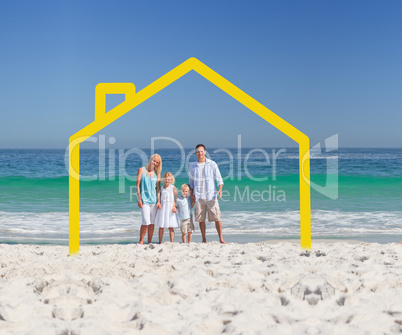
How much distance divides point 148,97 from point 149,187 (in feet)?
6.40

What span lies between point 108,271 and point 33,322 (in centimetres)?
127

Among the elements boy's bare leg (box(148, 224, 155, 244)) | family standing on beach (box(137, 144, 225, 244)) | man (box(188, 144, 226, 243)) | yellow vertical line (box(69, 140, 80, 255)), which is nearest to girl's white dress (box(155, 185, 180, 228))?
family standing on beach (box(137, 144, 225, 244))

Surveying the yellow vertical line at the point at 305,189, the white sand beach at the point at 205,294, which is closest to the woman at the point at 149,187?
the white sand beach at the point at 205,294

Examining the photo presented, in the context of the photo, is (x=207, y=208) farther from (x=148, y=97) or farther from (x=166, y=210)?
(x=148, y=97)

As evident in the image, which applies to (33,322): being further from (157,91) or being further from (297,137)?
(297,137)

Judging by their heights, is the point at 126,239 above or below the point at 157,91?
below

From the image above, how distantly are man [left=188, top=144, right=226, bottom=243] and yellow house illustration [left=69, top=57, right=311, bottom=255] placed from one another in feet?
5.24

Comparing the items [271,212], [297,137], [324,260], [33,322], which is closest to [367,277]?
[324,260]

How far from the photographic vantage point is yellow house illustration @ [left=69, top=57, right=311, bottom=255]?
5.16 metres

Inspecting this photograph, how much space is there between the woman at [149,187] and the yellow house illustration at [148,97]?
5.30 feet

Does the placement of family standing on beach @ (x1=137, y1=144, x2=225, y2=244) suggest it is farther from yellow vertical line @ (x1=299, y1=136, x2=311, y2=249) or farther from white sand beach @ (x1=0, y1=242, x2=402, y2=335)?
white sand beach @ (x1=0, y1=242, x2=402, y2=335)

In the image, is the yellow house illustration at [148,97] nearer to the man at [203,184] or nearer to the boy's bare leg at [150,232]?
Answer: the man at [203,184]

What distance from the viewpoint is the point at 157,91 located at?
5.17 meters

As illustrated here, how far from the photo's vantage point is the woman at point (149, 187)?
6781 millimetres
